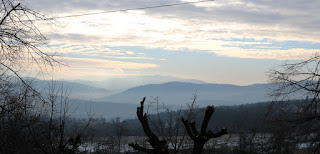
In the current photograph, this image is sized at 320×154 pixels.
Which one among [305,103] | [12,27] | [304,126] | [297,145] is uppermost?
[12,27]

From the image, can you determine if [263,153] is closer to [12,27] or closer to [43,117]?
[43,117]

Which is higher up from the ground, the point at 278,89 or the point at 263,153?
the point at 278,89

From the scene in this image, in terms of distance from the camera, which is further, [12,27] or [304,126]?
[304,126]

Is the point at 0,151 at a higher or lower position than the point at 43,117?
lower

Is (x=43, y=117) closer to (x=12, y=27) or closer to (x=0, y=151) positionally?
(x=0, y=151)

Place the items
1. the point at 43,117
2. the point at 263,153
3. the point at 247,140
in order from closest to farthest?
the point at 43,117 → the point at 263,153 → the point at 247,140

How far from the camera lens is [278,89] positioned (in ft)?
40.2

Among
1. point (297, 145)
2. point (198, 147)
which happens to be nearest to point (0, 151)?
point (198, 147)

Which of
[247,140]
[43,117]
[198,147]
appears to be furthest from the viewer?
[247,140]

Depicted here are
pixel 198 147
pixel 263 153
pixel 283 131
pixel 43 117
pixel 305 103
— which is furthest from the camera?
pixel 263 153

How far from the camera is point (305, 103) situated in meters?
12.0

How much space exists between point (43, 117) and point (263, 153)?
22.1 metres

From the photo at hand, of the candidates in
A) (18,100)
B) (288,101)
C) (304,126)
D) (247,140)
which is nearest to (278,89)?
(288,101)

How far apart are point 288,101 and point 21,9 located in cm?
1005
